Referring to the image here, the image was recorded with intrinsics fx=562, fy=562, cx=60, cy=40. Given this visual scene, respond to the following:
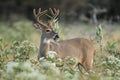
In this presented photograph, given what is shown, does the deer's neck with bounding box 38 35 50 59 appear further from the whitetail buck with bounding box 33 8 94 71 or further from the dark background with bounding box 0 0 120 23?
the dark background with bounding box 0 0 120 23

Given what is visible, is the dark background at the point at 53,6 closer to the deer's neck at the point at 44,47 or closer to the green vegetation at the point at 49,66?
the green vegetation at the point at 49,66

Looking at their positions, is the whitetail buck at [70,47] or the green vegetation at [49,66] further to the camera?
the whitetail buck at [70,47]

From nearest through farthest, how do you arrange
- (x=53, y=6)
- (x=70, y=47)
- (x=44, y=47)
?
1. (x=44, y=47)
2. (x=70, y=47)
3. (x=53, y=6)

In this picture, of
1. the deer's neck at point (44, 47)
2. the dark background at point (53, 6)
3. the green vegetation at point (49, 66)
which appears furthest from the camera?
the dark background at point (53, 6)

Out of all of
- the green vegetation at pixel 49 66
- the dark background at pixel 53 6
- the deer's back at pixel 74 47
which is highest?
the dark background at pixel 53 6

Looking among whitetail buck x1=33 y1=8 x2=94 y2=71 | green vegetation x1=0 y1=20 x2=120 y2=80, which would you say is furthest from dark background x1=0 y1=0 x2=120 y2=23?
whitetail buck x1=33 y1=8 x2=94 y2=71

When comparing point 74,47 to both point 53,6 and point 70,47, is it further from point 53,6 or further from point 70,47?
point 53,6

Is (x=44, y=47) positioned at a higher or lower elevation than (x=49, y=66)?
higher

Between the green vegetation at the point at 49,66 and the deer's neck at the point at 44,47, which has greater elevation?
the deer's neck at the point at 44,47

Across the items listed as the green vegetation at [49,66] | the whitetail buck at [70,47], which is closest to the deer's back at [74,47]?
the whitetail buck at [70,47]

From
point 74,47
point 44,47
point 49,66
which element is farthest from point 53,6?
point 49,66

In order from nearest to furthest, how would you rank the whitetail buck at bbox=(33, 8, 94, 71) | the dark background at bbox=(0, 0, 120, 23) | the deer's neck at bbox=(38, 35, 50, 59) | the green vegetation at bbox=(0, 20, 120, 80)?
the green vegetation at bbox=(0, 20, 120, 80) < the deer's neck at bbox=(38, 35, 50, 59) < the whitetail buck at bbox=(33, 8, 94, 71) < the dark background at bbox=(0, 0, 120, 23)

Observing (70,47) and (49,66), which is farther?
(70,47)

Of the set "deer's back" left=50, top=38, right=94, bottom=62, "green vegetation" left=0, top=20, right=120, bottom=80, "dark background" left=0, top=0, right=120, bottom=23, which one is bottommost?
"green vegetation" left=0, top=20, right=120, bottom=80
